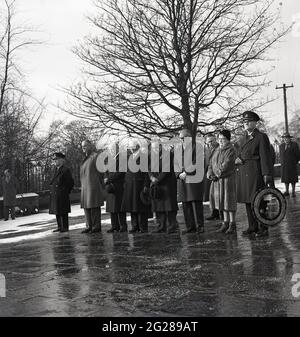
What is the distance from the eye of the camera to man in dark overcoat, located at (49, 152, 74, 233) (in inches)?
453

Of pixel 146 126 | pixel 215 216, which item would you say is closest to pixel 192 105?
pixel 146 126

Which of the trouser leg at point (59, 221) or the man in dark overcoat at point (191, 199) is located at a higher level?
the man in dark overcoat at point (191, 199)

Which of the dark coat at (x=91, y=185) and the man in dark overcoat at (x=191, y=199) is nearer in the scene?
the man in dark overcoat at (x=191, y=199)

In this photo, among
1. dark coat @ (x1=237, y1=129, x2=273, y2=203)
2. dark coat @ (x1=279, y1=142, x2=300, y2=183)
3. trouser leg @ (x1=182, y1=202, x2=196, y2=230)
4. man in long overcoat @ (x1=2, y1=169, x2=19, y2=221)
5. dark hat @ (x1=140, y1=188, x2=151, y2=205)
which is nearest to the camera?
dark coat @ (x1=237, y1=129, x2=273, y2=203)

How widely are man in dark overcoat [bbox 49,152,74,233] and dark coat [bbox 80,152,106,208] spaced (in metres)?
0.64

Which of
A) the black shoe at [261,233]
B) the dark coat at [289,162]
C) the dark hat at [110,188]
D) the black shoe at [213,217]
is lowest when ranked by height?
the black shoe at [261,233]

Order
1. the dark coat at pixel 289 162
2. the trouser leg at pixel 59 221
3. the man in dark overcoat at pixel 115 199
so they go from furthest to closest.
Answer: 1. the dark coat at pixel 289 162
2. the trouser leg at pixel 59 221
3. the man in dark overcoat at pixel 115 199

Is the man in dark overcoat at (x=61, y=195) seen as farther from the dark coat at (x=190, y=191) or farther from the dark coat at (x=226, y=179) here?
the dark coat at (x=226, y=179)

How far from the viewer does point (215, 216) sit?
1202 cm

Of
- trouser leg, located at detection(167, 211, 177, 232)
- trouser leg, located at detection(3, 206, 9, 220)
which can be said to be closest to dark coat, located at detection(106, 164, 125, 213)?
trouser leg, located at detection(167, 211, 177, 232)

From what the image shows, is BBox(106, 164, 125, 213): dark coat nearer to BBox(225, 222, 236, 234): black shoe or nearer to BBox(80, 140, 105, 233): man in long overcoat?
BBox(80, 140, 105, 233): man in long overcoat

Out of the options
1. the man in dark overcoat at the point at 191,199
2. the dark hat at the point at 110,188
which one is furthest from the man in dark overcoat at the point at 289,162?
the man in dark overcoat at the point at 191,199

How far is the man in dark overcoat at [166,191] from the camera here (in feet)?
31.6

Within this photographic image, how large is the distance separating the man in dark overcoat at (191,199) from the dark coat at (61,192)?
317cm
